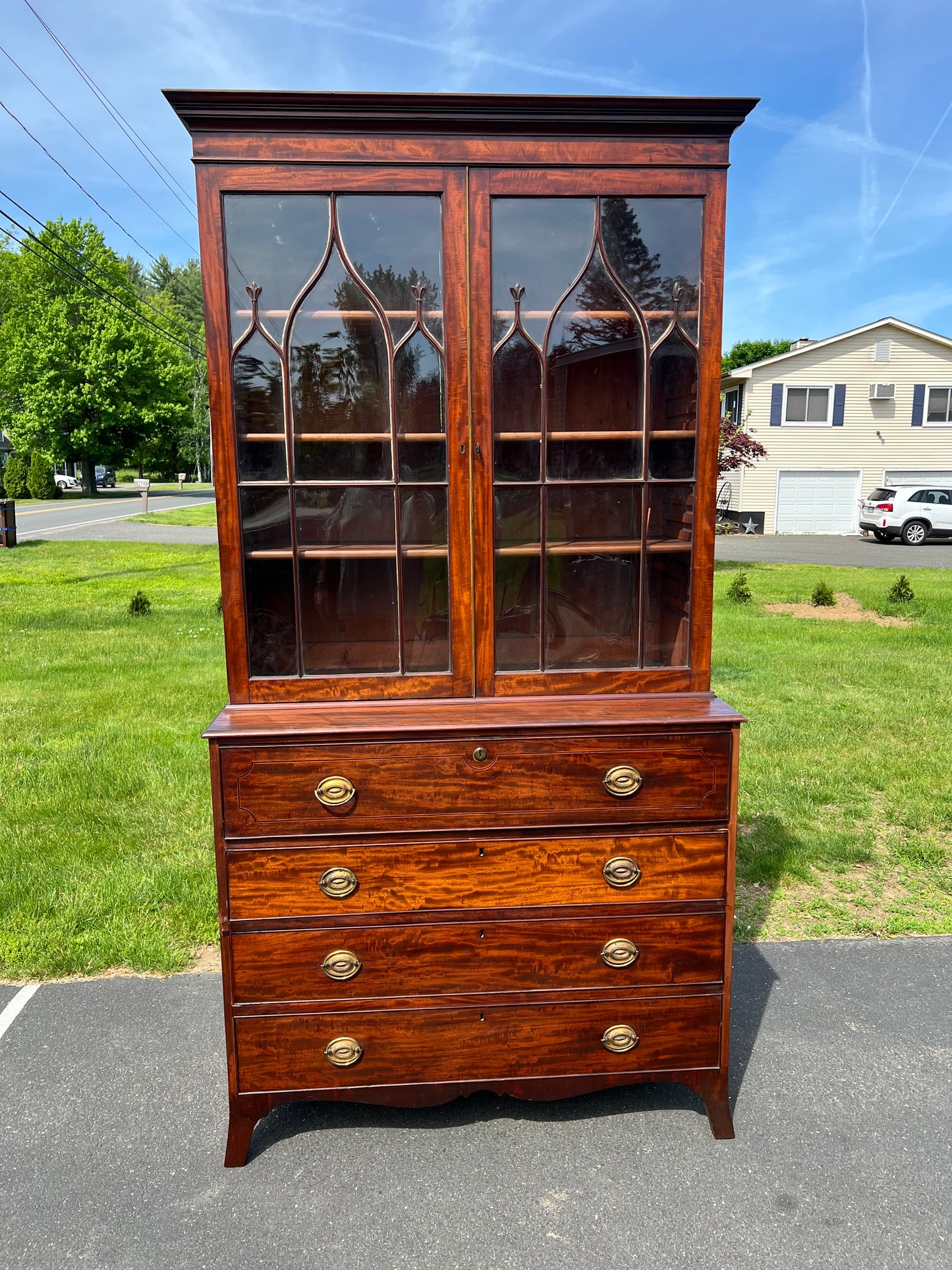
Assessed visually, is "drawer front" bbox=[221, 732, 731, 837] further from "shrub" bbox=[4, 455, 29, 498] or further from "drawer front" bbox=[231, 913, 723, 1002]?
"shrub" bbox=[4, 455, 29, 498]

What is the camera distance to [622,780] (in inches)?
88.1

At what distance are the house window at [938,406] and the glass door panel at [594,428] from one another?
2278cm

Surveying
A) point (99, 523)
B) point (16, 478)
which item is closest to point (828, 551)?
point (99, 523)

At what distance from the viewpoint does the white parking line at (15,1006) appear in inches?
112

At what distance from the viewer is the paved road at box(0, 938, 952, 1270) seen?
1980 millimetres

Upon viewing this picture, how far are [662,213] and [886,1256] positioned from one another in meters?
2.59

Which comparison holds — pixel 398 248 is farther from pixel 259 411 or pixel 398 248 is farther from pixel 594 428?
pixel 594 428

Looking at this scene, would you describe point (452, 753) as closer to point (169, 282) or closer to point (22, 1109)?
point (22, 1109)

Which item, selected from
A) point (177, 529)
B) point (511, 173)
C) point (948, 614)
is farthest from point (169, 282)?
point (511, 173)

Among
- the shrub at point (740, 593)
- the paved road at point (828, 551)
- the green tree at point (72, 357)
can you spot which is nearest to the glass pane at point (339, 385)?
the shrub at point (740, 593)

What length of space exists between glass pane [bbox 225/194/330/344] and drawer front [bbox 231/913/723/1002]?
5.23ft

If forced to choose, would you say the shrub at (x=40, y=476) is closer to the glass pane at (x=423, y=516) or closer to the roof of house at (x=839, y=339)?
the roof of house at (x=839, y=339)

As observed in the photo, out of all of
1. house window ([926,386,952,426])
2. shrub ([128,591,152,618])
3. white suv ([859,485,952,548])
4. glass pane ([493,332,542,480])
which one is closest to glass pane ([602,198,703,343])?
glass pane ([493,332,542,480])

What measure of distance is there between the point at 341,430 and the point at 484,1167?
6.53ft
